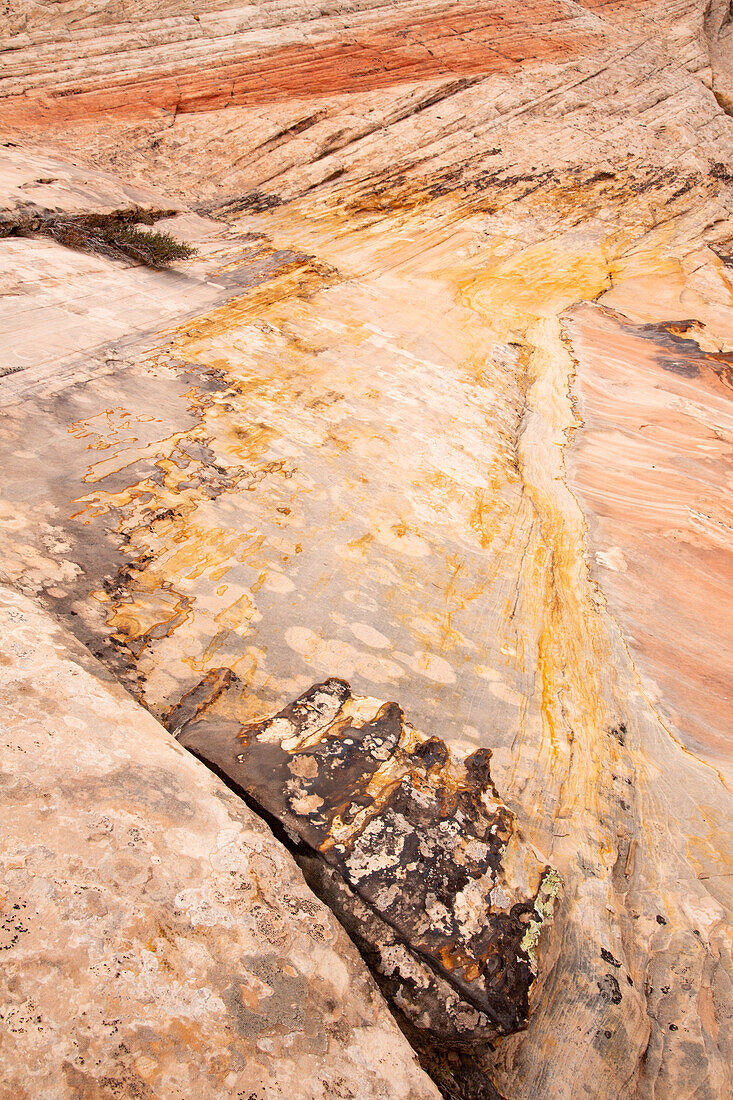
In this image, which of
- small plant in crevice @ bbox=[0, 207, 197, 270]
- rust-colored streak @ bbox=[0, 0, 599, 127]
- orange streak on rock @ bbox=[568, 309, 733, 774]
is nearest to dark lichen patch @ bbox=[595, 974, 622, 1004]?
orange streak on rock @ bbox=[568, 309, 733, 774]

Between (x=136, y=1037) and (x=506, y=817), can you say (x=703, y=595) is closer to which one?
(x=506, y=817)

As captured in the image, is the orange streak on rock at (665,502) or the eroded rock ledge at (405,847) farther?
the orange streak on rock at (665,502)

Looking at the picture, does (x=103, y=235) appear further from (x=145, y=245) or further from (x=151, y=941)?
(x=151, y=941)

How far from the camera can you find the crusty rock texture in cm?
359

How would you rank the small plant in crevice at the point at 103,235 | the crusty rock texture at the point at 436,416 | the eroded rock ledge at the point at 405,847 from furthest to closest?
1. the small plant in crevice at the point at 103,235
2. the crusty rock texture at the point at 436,416
3. the eroded rock ledge at the point at 405,847

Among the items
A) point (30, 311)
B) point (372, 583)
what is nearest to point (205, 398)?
point (30, 311)

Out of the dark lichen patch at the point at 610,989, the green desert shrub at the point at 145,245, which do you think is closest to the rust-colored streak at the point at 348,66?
the green desert shrub at the point at 145,245

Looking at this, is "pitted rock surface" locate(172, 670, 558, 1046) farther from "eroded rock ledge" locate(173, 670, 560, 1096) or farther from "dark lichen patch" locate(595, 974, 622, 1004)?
"dark lichen patch" locate(595, 974, 622, 1004)

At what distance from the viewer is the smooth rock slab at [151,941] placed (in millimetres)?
1771

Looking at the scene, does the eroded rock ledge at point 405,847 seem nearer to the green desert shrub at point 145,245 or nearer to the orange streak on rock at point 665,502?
the orange streak on rock at point 665,502

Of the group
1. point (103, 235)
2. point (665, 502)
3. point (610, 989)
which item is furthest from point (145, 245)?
point (610, 989)

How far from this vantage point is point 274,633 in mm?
4066

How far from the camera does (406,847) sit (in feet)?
9.09

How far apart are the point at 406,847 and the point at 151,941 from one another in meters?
1.14
